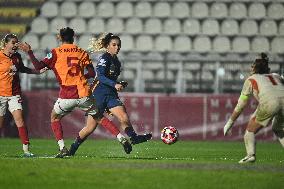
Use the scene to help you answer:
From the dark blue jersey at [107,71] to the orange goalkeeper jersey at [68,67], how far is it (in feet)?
1.83

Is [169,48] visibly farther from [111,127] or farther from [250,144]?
[250,144]

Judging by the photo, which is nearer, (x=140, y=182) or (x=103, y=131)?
(x=140, y=182)

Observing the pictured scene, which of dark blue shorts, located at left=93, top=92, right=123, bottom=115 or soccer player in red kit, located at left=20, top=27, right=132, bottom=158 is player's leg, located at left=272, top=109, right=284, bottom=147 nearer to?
soccer player in red kit, located at left=20, top=27, right=132, bottom=158

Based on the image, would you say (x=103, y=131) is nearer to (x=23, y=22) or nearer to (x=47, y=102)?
Result: (x=47, y=102)

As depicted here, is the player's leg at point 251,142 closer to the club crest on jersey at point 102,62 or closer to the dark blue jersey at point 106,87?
the dark blue jersey at point 106,87

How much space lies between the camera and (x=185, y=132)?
2122cm

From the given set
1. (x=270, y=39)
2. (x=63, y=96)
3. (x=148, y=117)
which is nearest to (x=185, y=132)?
(x=148, y=117)

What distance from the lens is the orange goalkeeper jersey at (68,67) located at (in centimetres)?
1180

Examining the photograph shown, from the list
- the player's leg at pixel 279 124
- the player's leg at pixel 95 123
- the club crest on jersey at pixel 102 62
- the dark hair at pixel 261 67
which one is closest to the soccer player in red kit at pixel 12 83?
the player's leg at pixel 95 123

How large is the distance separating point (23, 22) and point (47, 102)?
17.9ft

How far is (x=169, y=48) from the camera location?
24.5 meters

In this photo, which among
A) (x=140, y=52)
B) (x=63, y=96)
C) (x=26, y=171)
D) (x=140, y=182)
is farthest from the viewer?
(x=140, y=52)

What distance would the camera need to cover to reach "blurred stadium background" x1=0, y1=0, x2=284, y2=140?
21.1 meters

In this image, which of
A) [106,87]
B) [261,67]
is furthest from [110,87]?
[261,67]
